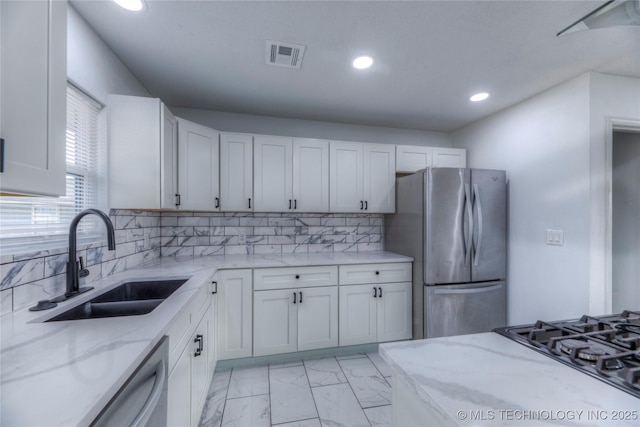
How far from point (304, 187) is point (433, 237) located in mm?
1414

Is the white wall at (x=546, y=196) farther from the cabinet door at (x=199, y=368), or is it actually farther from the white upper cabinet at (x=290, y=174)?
the cabinet door at (x=199, y=368)

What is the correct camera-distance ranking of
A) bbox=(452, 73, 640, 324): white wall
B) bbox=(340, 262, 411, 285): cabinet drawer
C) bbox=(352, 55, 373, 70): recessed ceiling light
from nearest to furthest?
bbox=(352, 55, 373, 70): recessed ceiling light
bbox=(452, 73, 640, 324): white wall
bbox=(340, 262, 411, 285): cabinet drawer

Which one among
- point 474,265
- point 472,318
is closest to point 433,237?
point 474,265

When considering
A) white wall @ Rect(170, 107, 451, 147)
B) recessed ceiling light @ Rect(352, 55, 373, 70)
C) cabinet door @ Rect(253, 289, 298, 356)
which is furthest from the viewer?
white wall @ Rect(170, 107, 451, 147)

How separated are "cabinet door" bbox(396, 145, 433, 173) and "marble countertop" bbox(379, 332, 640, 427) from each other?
2471 millimetres

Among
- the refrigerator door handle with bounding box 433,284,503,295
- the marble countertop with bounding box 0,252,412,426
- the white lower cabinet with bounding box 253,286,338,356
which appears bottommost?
the white lower cabinet with bounding box 253,286,338,356

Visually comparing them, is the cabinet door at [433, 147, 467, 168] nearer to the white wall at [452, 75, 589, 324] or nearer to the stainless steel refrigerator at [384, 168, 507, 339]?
the white wall at [452, 75, 589, 324]

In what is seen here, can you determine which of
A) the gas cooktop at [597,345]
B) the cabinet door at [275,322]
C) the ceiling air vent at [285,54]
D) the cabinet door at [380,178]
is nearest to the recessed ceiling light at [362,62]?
the ceiling air vent at [285,54]

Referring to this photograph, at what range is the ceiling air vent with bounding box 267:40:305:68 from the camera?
69.1 inches

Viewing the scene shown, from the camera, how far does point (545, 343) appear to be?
2.85 ft

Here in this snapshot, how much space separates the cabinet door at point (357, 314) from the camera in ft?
8.29

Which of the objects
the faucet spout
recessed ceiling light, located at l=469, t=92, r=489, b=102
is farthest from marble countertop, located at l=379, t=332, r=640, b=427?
recessed ceiling light, located at l=469, t=92, r=489, b=102

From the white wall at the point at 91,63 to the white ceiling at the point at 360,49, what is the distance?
6 cm

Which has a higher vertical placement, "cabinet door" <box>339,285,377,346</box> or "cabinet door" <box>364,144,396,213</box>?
"cabinet door" <box>364,144,396,213</box>
